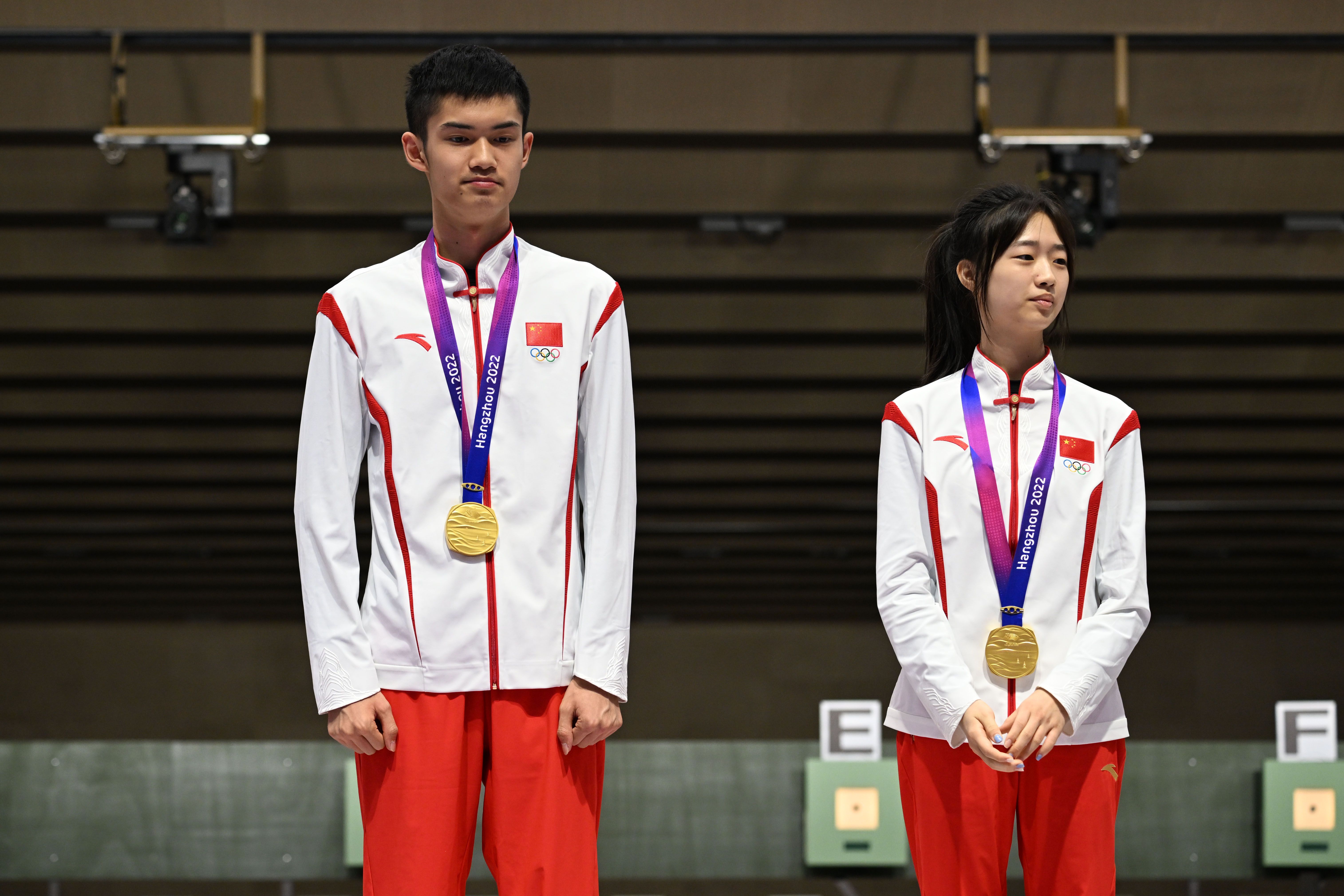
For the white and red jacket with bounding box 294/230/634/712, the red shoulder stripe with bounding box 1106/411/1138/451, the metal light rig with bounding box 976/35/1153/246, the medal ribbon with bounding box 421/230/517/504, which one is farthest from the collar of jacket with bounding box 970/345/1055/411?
the metal light rig with bounding box 976/35/1153/246

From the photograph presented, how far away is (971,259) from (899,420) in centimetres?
29


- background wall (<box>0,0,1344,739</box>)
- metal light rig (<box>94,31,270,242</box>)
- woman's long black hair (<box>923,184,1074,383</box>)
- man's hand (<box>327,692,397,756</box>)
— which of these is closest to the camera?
man's hand (<box>327,692,397,756</box>)

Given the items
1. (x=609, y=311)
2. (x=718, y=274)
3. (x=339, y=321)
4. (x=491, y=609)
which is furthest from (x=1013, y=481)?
(x=718, y=274)

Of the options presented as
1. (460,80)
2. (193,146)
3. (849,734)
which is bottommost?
(849,734)

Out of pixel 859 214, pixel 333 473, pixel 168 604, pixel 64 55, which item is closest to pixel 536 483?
pixel 333 473

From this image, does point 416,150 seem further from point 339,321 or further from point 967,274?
point 967,274

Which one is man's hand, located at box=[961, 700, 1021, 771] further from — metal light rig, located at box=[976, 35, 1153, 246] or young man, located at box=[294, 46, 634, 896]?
metal light rig, located at box=[976, 35, 1153, 246]

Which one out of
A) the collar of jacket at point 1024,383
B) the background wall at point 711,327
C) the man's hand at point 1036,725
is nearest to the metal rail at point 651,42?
the background wall at point 711,327

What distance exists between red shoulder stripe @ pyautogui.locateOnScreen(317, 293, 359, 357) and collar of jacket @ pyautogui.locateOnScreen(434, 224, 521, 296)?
145 mm

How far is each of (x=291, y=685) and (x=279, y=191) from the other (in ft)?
12.7

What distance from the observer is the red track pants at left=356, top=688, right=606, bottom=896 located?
5.29ft

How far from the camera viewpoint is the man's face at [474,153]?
1712mm

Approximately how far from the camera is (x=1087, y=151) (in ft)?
17.4

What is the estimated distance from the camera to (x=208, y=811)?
600cm
